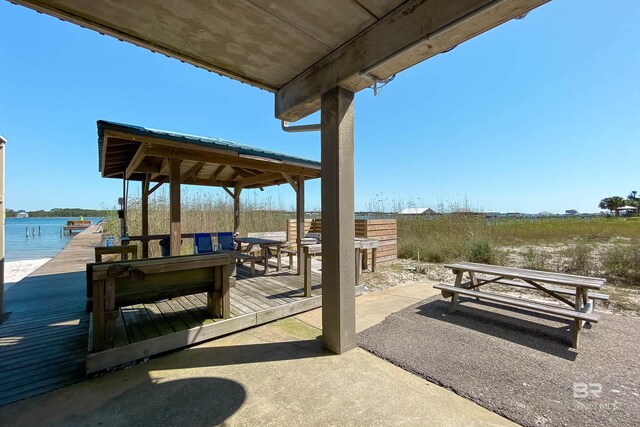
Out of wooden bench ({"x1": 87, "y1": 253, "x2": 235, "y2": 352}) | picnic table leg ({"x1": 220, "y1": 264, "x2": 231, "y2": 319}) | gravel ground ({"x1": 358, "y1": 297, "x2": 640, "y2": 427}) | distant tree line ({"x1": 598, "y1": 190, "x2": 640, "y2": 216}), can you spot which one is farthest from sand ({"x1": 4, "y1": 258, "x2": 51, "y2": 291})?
distant tree line ({"x1": 598, "y1": 190, "x2": 640, "y2": 216})

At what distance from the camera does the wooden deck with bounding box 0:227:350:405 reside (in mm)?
2180

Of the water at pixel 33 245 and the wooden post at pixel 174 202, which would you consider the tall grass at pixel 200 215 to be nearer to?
the water at pixel 33 245

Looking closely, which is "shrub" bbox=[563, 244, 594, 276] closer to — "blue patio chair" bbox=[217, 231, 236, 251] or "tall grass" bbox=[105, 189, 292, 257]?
"blue patio chair" bbox=[217, 231, 236, 251]

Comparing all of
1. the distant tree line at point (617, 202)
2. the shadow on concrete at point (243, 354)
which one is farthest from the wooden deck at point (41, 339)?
the distant tree line at point (617, 202)

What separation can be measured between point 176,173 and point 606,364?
17.4 ft

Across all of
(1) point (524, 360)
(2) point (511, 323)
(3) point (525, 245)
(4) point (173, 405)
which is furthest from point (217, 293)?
(3) point (525, 245)

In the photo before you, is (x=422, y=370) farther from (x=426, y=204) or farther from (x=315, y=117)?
(x=426, y=204)

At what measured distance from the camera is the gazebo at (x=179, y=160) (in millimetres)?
3324

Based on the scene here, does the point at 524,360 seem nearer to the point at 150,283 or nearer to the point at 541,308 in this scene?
the point at 541,308

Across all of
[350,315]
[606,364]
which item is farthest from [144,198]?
[606,364]

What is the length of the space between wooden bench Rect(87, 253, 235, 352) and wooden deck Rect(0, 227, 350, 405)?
0.62 feet

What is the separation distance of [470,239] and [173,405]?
769 cm

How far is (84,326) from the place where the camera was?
310 cm

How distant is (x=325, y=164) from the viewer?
102 inches
